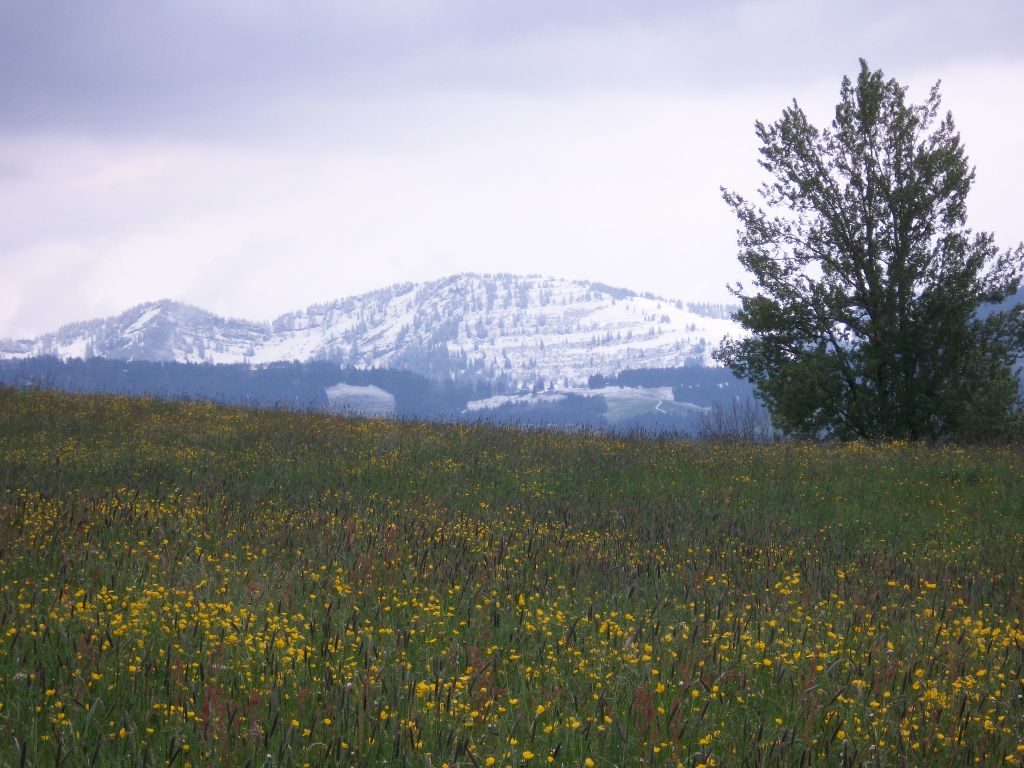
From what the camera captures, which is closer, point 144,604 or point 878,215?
point 144,604

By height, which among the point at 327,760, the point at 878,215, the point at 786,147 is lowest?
the point at 327,760

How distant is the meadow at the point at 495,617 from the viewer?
169 inches

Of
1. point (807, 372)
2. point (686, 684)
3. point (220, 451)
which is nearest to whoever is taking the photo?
point (686, 684)

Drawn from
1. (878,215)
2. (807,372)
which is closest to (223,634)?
(807,372)

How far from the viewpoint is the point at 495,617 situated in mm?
6074

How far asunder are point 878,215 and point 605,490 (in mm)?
15978

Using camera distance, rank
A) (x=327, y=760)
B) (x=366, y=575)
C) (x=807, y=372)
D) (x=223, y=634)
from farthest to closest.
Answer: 1. (x=807, y=372)
2. (x=366, y=575)
3. (x=223, y=634)
4. (x=327, y=760)

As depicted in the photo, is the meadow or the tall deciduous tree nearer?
the meadow

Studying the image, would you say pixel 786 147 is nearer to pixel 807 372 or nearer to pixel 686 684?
pixel 807 372

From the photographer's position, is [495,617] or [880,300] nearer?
[495,617]

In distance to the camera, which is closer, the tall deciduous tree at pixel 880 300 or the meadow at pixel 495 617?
the meadow at pixel 495 617

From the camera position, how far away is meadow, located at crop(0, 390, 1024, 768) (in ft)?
14.1

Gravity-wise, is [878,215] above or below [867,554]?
above

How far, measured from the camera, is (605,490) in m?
13.6
